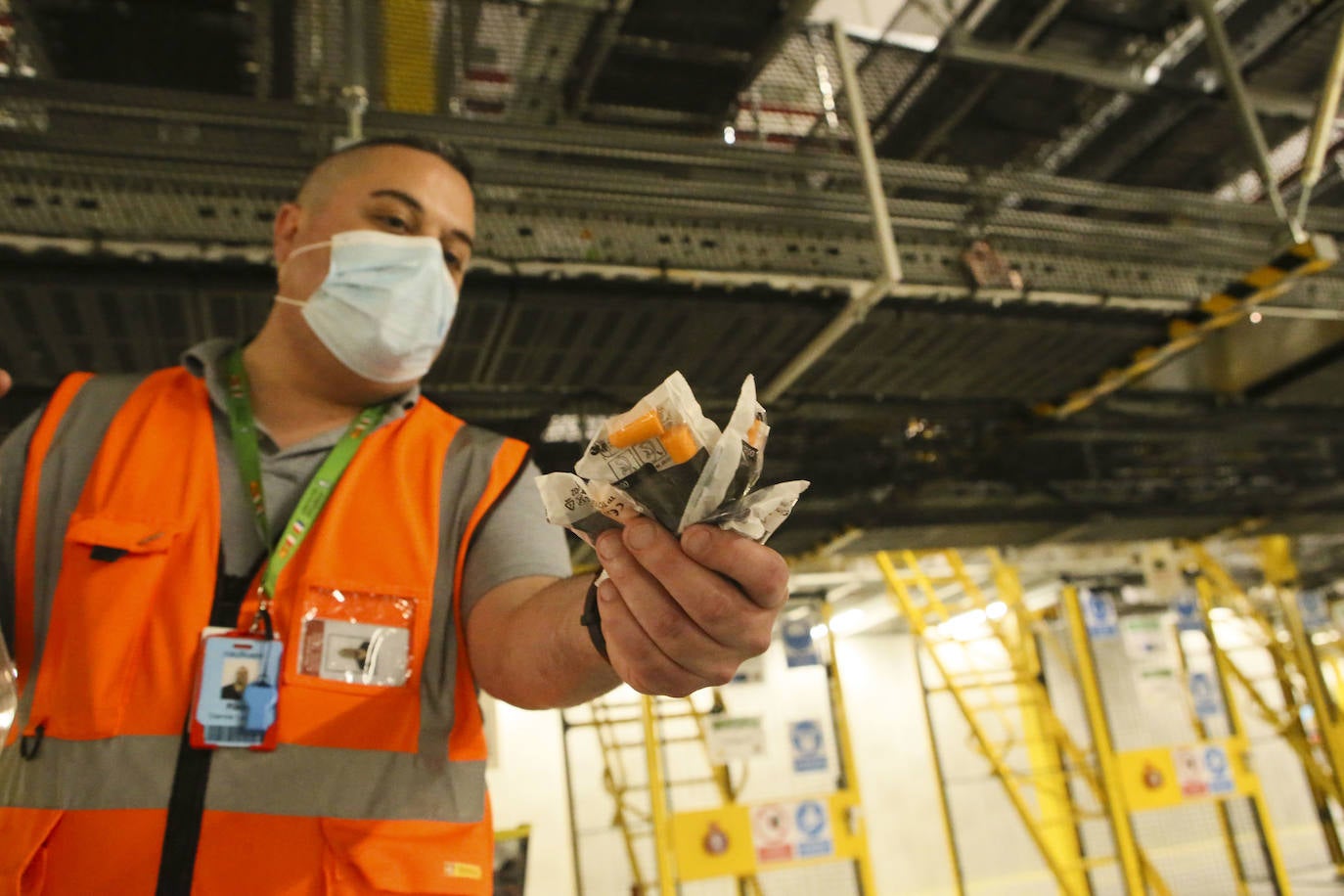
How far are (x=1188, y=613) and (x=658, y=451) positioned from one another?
9806 millimetres

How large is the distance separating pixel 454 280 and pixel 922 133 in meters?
2.51

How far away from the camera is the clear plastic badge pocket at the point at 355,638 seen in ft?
4.13

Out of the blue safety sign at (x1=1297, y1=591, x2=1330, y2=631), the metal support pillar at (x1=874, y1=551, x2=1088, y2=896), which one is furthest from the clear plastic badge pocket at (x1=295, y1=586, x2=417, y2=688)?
the blue safety sign at (x1=1297, y1=591, x2=1330, y2=631)

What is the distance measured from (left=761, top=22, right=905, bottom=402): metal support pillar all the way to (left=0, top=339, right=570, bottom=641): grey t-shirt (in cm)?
151

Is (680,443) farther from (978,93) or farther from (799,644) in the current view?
(799,644)


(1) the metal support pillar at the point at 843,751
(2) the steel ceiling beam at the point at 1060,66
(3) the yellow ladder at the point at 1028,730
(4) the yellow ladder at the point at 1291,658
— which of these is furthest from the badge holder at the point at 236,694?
(4) the yellow ladder at the point at 1291,658

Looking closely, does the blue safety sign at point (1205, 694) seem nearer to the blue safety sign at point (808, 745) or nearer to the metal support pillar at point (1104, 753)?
the metal support pillar at point (1104, 753)

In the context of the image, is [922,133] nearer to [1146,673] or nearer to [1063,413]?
[1063,413]

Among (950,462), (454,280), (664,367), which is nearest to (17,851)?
(454,280)

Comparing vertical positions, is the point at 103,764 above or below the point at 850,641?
below

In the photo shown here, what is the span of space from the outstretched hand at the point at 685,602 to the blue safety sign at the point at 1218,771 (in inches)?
364

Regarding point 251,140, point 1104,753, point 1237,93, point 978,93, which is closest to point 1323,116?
point 1237,93

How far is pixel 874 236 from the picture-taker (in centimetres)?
283

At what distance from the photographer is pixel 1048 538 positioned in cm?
663
